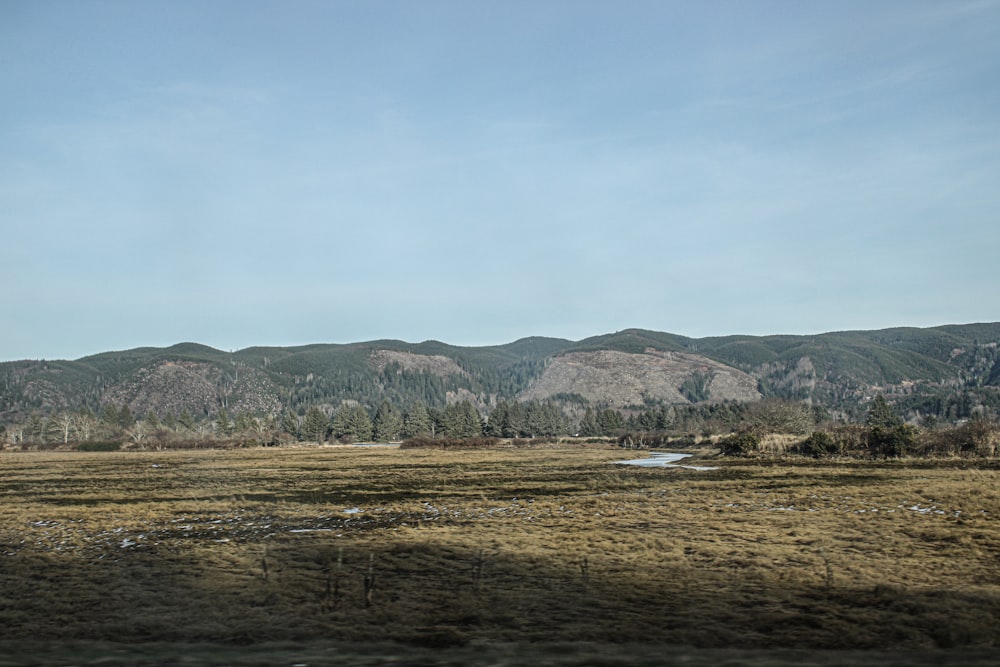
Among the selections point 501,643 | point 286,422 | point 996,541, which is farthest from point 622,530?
point 286,422

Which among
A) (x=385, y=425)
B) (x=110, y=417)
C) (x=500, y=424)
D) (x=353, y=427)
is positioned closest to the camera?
(x=110, y=417)

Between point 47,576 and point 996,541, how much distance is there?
2228 cm

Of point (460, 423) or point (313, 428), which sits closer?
point (460, 423)

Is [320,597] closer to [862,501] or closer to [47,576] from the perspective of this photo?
[47,576]

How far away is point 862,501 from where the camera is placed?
25938mm

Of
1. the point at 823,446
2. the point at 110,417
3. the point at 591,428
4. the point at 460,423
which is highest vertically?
the point at 110,417

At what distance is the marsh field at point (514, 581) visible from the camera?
10.4 meters

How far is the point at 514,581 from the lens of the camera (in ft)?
48.3

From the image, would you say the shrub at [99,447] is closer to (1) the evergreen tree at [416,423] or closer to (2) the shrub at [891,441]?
(1) the evergreen tree at [416,423]

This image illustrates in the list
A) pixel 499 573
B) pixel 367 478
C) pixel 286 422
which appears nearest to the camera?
pixel 499 573

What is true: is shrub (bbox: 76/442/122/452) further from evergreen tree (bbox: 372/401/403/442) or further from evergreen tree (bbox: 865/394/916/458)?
evergreen tree (bbox: 865/394/916/458)

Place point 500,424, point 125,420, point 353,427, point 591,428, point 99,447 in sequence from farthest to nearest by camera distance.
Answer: point 591,428
point 500,424
point 353,427
point 125,420
point 99,447

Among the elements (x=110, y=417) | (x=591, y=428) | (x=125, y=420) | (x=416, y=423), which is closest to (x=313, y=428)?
(x=416, y=423)

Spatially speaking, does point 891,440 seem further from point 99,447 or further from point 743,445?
point 99,447
